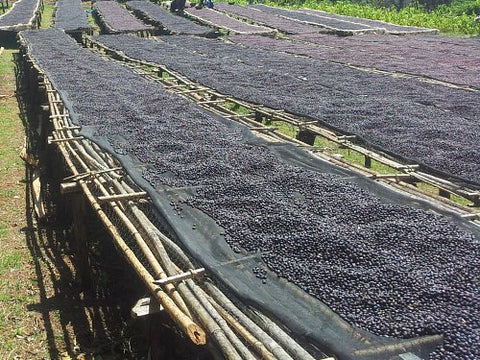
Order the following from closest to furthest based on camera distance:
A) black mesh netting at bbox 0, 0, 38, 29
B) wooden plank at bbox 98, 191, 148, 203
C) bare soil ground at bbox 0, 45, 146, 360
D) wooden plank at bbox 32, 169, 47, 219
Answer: wooden plank at bbox 98, 191, 148, 203, bare soil ground at bbox 0, 45, 146, 360, wooden plank at bbox 32, 169, 47, 219, black mesh netting at bbox 0, 0, 38, 29

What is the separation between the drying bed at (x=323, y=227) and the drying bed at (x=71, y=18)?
1585 cm

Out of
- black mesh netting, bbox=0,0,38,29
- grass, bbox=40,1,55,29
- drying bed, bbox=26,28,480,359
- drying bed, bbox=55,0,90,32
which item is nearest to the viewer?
drying bed, bbox=26,28,480,359

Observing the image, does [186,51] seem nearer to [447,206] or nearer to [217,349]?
[447,206]

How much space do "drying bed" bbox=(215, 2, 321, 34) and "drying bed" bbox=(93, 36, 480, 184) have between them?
27.2ft

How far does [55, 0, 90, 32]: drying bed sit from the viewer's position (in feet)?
70.9

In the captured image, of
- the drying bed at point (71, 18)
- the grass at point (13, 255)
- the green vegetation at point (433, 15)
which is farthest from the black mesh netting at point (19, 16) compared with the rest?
the green vegetation at point (433, 15)

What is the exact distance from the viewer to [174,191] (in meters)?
5.02

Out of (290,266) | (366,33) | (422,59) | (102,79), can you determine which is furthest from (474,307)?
(366,33)

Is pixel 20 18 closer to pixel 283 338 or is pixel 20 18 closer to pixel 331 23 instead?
pixel 331 23

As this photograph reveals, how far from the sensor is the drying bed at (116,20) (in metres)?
22.9

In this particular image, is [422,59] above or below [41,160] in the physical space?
above

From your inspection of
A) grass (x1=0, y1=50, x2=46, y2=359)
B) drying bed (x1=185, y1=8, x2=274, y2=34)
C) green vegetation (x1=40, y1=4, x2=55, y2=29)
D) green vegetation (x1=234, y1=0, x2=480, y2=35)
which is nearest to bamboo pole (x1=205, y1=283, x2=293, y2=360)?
grass (x1=0, y1=50, x2=46, y2=359)

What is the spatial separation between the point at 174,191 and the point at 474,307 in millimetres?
2877

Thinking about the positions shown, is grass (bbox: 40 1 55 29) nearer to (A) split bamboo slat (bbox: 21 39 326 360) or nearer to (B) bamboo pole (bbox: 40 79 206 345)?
(A) split bamboo slat (bbox: 21 39 326 360)
